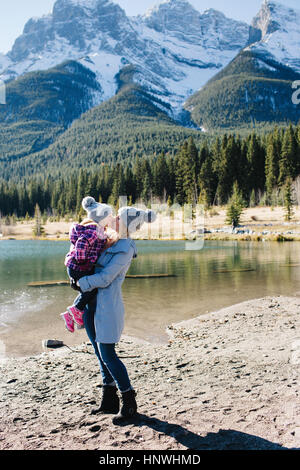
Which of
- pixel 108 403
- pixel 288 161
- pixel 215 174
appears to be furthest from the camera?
pixel 215 174

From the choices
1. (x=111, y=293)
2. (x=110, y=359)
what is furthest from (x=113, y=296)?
(x=110, y=359)

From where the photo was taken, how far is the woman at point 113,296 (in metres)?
4.49

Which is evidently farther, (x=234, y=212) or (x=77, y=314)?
(x=234, y=212)

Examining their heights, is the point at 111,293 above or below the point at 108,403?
above

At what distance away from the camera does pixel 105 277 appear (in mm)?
4438

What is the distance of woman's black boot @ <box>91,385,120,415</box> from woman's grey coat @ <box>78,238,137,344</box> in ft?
2.65

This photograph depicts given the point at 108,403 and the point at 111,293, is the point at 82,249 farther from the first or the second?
the point at 108,403

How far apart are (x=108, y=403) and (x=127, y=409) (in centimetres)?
39

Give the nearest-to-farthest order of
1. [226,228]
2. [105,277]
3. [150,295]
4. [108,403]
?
[105,277] < [108,403] < [150,295] < [226,228]

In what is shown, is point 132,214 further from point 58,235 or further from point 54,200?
point 54,200

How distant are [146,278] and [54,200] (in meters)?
111

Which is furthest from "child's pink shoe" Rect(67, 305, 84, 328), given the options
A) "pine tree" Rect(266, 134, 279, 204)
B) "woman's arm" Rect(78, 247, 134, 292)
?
"pine tree" Rect(266, 134, 279, 204)
